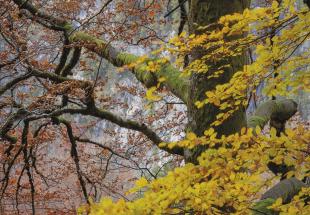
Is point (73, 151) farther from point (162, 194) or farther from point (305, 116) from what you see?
point (305, 116)

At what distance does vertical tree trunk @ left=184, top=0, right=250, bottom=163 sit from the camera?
3.57 meters

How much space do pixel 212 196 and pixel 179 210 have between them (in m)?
0.22

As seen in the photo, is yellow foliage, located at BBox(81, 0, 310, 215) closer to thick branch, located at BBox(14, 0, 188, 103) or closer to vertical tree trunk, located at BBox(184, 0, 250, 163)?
vertical tree trunk, located at BBox(184, 0, 250, 163)

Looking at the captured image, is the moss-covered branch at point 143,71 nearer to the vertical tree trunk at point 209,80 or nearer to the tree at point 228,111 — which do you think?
the tree at point 228,111

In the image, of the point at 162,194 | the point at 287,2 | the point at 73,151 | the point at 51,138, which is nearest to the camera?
the point at 162,194

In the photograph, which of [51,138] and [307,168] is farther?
[51,138]

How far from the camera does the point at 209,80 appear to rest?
362 cm

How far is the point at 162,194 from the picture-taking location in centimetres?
221

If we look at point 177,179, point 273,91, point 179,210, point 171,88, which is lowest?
point 179,210

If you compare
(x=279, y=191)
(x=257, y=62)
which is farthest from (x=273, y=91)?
(x=279, y=191)

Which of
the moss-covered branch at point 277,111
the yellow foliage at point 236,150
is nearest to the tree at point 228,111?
the yellow foliage at point 236,150

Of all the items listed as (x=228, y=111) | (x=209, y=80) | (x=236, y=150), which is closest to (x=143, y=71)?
(x=209, y=80)

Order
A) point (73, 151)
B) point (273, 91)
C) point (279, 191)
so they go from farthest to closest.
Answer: point (73, 151), point (279, 191), point (273, 91)

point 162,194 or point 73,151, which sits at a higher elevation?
point 73,151
